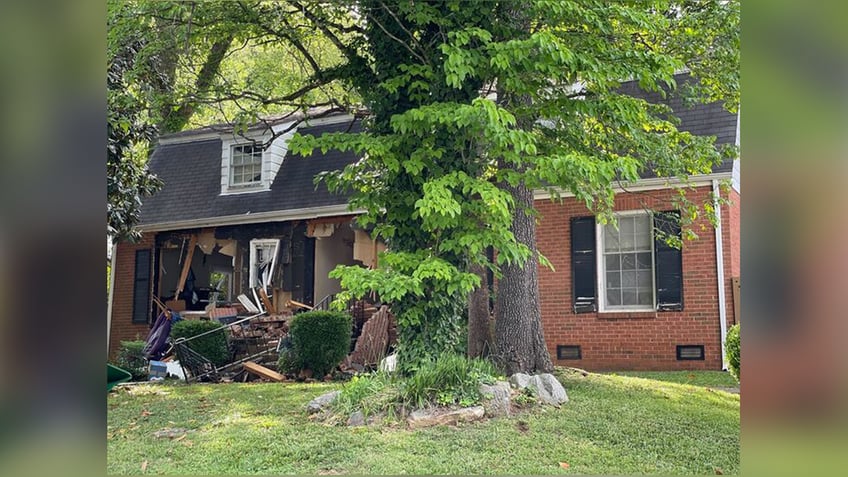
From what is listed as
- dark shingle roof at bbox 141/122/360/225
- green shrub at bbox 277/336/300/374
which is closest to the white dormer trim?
dark shingle roof at bbox 141/122/360/225

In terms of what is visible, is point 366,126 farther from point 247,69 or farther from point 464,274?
point 247,69

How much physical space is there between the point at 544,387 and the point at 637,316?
444 cm

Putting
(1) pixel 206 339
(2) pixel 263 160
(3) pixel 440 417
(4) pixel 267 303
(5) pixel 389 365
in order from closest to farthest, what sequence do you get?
(3) pixel 440 417 → (5) pixel 389 365 → (1) pixel 206 339 → (4) pixel 267 303 → (2) pixel 263 160

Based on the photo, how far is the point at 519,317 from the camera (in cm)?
897

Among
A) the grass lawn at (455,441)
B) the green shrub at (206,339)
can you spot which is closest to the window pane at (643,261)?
the grass lawn at (455,441)

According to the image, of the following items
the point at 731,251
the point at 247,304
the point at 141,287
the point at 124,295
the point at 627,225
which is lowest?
the point at 247,304

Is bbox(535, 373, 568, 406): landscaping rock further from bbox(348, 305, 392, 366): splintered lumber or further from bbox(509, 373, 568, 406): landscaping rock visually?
bbox(348, 305, 392, 366): splintered lumber

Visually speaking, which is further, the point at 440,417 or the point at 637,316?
the point at 637,316

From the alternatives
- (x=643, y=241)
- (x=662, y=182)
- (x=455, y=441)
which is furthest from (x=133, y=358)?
(x=662, y=182)

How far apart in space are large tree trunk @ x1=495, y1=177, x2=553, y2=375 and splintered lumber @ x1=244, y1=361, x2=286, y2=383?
3508 mm

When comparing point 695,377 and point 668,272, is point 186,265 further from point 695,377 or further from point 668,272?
point 695,377

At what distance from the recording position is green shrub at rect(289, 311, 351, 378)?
1054 centimetres

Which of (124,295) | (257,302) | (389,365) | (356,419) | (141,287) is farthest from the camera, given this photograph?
(124,295)
